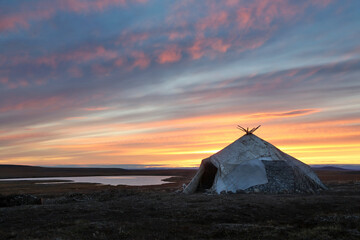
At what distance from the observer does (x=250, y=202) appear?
20781mm

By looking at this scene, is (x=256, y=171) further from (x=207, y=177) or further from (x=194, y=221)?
(x=194, y=221)

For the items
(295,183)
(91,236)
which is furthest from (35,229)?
(295,183)

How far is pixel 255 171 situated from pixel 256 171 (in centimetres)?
9

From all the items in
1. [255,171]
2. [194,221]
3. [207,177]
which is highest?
[255,171]

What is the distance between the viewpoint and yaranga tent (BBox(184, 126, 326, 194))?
94.8ft

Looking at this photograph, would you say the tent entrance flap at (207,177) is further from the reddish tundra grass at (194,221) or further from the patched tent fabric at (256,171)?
the reddish tundra grass at (194,221)

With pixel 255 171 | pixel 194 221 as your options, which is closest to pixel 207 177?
pixel 255 171

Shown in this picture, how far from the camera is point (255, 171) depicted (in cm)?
2983

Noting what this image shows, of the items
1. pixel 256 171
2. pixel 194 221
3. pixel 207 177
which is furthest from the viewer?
pixel 207 177

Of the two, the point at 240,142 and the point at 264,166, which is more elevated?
the point at 240,142

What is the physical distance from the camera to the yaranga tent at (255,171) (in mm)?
28891

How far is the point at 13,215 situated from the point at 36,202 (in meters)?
7.69

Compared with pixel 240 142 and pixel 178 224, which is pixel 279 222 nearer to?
pixel 178 224

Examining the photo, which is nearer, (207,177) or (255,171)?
(255,171)
